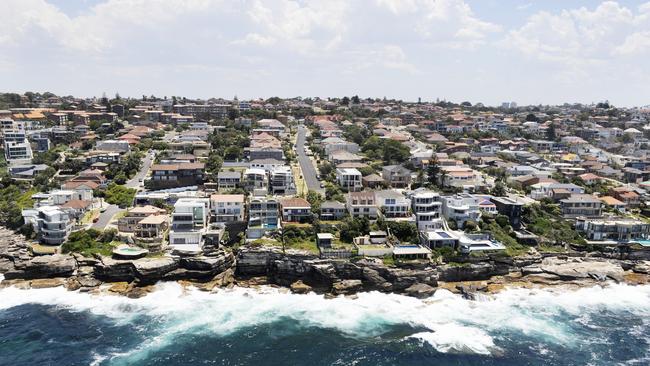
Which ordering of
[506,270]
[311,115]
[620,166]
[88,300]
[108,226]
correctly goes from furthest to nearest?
1. [311,115]
2. [620,166]
3. [108,226]
4. [506,270]
5. [88,300]

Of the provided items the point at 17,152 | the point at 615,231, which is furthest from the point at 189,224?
the point at 615,231

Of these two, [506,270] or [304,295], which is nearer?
[304,295]

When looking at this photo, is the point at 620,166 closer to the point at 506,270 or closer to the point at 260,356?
the point at 506,270

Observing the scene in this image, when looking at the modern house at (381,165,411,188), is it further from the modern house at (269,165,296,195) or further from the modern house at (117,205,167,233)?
the modern house at (117,205,167,233)

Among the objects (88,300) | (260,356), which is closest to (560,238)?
(260,356)

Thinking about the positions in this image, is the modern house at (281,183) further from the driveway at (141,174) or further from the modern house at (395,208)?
the driveway at (141,174)

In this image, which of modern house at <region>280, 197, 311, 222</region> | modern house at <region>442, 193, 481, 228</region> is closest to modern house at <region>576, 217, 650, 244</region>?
modern house at <region>442, 193, 481, 228</region>

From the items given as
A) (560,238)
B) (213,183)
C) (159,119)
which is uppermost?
(159,119)

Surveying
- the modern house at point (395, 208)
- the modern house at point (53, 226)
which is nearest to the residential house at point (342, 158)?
the modern house at point (395, 208)
